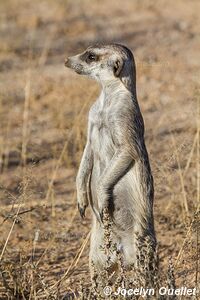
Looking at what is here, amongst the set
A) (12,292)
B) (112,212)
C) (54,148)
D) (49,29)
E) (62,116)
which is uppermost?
(49,29)

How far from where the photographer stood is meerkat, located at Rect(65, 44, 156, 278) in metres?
4.99

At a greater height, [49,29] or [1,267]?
[49,29]

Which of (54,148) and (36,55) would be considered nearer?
(54,148)

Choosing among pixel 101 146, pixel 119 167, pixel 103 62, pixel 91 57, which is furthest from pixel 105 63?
pixel 119 167

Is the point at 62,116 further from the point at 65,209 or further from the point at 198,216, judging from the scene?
the point at 198,216

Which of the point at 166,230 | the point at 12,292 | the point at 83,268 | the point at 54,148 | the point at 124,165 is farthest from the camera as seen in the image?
the point at 54,148

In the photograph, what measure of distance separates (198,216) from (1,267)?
117 cm

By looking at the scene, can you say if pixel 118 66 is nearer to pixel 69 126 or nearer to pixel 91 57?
pixel 91 57

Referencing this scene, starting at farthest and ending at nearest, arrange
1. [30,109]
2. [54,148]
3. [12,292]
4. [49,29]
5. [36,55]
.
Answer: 1. [49,29]
2. [36,55]
3. [30,109]
4. [54,148]
5. [12,292]

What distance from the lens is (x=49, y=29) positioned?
1292cm

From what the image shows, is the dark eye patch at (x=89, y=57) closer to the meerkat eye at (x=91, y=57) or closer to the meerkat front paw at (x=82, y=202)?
the meerkat eye at (x=91, y=57)

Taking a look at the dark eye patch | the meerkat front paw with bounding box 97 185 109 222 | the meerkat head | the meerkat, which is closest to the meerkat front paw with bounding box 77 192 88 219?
the meerkat

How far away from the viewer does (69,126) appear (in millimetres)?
8625

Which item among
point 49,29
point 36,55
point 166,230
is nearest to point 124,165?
point 166,230
